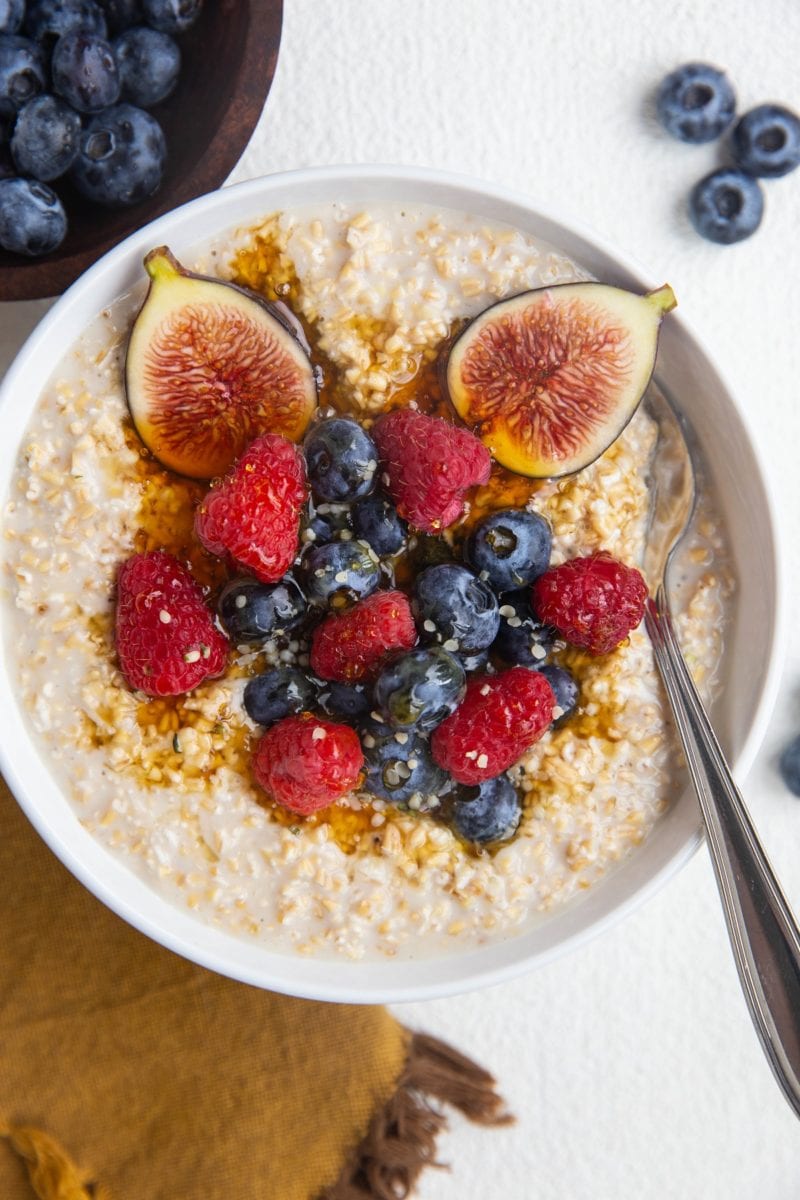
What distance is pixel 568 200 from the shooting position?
201 cm

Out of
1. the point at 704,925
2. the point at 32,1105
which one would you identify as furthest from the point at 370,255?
the point at 32,1105

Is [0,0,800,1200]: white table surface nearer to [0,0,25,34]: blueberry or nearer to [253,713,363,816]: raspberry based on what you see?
[0,0,25,34]: blueberry

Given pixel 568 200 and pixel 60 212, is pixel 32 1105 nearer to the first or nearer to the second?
pixel 60 212

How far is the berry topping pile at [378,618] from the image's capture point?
4.80ft

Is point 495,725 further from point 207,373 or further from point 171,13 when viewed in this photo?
point 171,13

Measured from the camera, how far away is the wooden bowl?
1716 mm

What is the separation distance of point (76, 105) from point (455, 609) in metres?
1.08

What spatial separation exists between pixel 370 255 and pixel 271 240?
15 centimetres

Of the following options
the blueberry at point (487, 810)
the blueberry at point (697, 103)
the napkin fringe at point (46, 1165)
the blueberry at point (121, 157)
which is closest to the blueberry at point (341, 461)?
the blueberry at point (487, 810)

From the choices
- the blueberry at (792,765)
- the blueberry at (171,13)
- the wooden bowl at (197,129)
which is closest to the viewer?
the wooden bowl at (197,129)

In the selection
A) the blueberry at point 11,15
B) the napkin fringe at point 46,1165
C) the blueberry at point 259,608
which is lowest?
the napkin fringe at point 46,1165

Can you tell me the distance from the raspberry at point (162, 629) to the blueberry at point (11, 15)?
0.96 m

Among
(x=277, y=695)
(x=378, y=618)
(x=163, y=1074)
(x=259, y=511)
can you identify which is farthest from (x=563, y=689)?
(x=163, y=1074)

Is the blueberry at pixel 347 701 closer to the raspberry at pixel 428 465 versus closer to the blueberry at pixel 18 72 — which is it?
the raspberry at pixel 428 465
